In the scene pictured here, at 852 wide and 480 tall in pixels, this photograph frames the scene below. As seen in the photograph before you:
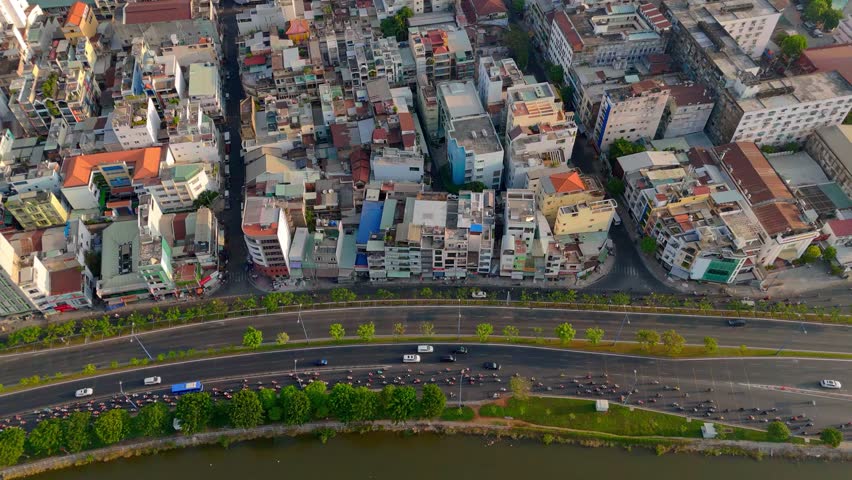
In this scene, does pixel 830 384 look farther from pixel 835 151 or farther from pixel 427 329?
pixel 427 329

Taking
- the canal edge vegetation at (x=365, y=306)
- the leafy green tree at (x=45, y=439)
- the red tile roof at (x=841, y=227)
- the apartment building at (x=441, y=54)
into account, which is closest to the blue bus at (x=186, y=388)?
the canal edge vegetation at (x=365, y=306)

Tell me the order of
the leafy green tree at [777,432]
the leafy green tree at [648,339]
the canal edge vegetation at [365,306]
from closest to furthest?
1. the leafy green tree at [777,432]
2. the leafy green tree at [648,339]
3. the canal edge vegetation at [365,306]

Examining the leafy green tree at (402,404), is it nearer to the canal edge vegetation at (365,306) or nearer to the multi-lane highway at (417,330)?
the multi-lane highway at (417,330)

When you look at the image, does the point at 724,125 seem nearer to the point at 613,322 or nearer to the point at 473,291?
the point at 613,322

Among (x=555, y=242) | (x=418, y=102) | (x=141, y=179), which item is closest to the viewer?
(x=555, y=242)

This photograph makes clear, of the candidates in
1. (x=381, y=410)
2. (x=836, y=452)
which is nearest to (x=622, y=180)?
(x=836, y=452)

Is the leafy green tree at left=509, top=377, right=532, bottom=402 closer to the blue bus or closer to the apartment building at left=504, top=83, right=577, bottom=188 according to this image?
the apartment building at left=504, top=83, right=577, bottom=188
